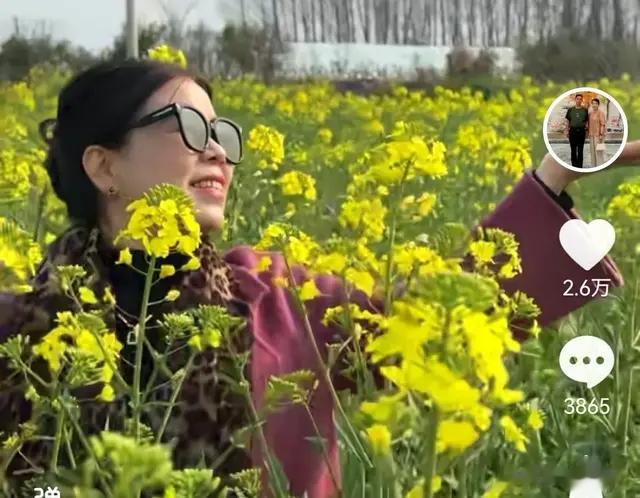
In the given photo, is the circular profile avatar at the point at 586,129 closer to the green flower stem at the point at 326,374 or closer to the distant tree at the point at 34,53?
the green flower stem at the point at 326,374

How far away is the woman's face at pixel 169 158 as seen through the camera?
3.99ft

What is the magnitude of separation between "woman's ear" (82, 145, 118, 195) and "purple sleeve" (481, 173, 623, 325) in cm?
45

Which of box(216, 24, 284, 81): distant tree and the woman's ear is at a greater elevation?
box(216, 24, 284, 81): distant tree

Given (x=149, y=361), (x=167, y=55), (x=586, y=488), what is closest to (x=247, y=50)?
(x=167, y=55)

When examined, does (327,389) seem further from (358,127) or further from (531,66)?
(531,66)

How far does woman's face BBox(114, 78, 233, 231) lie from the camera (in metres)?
1.22

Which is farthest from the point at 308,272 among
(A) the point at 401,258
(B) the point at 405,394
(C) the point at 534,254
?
(B) the point at 405,394

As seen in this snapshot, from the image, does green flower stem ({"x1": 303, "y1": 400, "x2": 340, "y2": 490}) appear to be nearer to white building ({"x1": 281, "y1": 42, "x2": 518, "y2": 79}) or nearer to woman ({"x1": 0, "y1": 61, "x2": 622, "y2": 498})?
woman ({"x1": 0, "y1": 61, "x2": 622, "y2": 498})

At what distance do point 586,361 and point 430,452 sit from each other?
53cm

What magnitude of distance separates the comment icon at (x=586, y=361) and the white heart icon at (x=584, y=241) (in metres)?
0.09

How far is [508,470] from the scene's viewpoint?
121 cm

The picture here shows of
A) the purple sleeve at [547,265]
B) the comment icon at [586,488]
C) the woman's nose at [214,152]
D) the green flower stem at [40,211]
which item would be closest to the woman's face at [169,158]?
the woman's nose at [214,152]

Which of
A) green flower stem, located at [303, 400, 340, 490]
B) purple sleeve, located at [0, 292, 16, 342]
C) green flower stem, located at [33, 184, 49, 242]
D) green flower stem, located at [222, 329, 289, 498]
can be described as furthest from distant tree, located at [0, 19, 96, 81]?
green flower stem, located at [303, 400, 340, 490]

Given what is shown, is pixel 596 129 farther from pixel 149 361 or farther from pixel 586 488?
pixel 149 361
